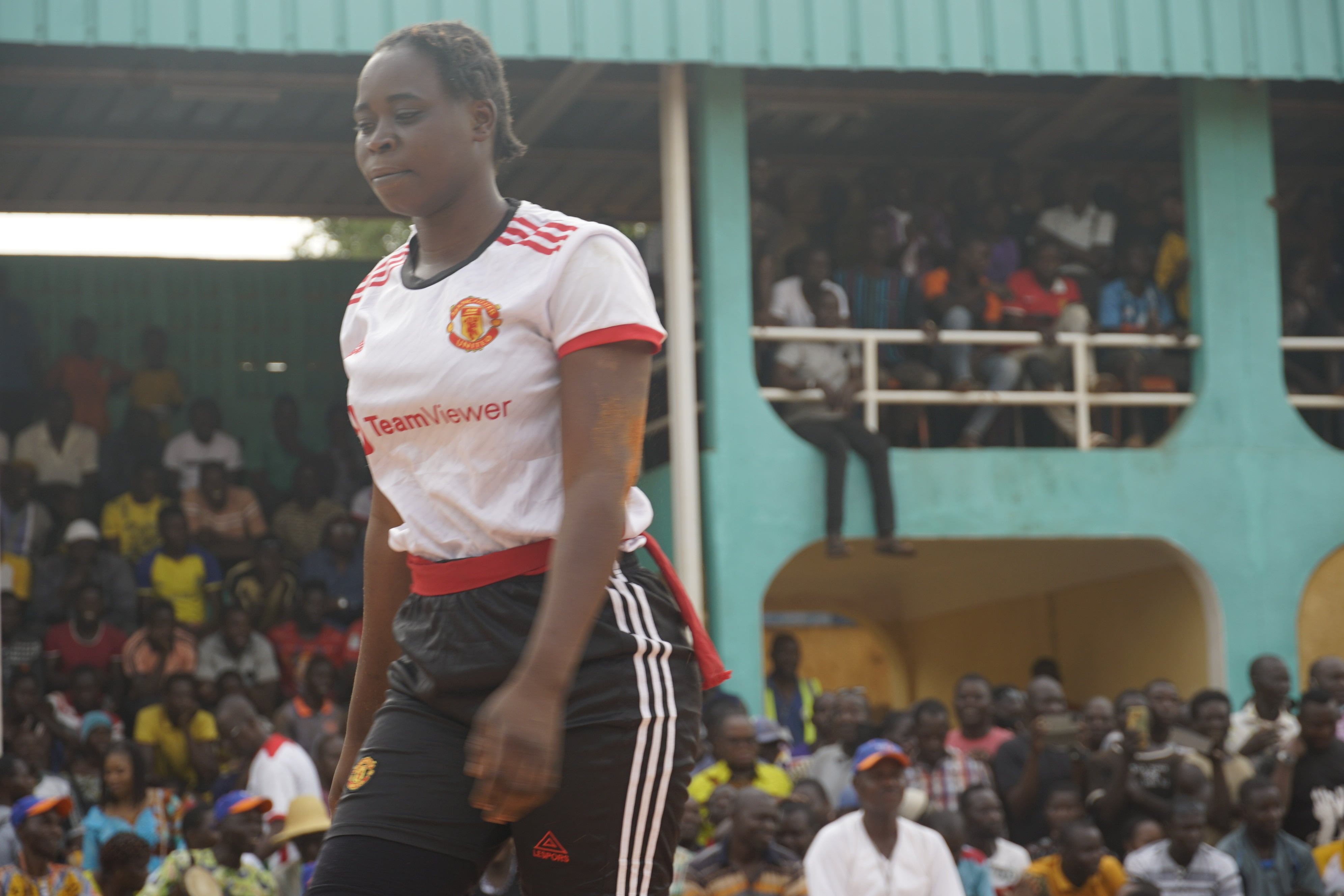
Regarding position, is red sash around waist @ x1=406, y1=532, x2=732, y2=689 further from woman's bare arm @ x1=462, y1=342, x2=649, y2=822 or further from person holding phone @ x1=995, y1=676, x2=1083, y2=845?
person holding phone @ x1=995, y1=676, x2=1083, y2=845

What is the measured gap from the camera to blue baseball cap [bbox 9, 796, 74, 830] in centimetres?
767

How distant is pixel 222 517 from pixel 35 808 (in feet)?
19.1

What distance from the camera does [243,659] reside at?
11664 millimetres

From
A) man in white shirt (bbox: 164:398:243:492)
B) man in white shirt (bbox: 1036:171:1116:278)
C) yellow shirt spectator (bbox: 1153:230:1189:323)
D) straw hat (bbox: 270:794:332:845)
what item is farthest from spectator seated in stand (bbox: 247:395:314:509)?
straw hat (bbox: 270:794:332:845)

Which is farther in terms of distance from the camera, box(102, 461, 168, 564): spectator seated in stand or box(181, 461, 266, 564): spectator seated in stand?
box(181, 461, 266, 564): spectator seated in stand

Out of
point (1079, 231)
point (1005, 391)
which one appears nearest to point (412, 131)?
point (1005, 391)

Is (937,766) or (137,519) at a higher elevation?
(137,519)

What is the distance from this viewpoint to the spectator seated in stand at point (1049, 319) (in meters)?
11.9

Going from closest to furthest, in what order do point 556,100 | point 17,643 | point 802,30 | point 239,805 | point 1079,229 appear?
point 239,805 < point 802,30 < point 17,643 < point 556,100 < point 1079,229

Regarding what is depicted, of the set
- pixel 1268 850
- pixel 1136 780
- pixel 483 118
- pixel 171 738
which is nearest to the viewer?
pixel 483 118

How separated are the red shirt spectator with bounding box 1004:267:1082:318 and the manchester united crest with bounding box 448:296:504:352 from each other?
10.2m

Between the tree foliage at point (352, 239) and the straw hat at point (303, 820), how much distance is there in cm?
2465

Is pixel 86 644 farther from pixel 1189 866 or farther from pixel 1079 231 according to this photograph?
pixel 1079 231

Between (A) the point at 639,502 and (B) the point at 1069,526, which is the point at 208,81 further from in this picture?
(A) the point at 639,502
